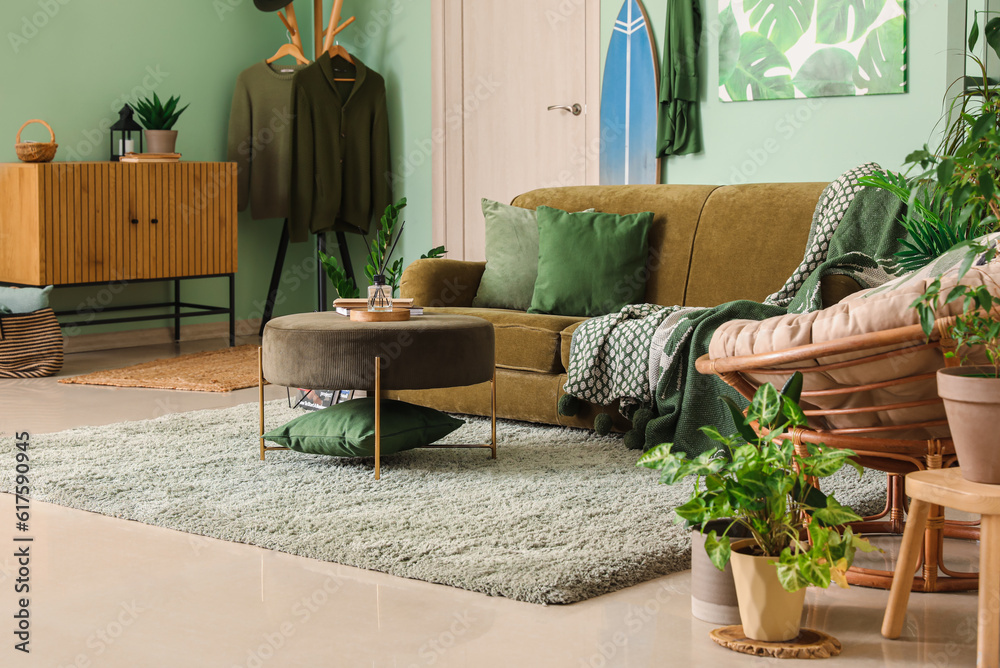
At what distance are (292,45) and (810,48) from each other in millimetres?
3175

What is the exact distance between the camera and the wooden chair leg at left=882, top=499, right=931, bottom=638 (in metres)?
2.00

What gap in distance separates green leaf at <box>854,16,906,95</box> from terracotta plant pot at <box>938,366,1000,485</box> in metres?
3.23

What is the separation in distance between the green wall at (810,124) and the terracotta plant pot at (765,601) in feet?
10.7

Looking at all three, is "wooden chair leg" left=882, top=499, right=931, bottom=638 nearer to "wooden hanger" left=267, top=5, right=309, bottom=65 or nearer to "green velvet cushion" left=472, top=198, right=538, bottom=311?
"green velvet cushion" left=472, top=198, right=538, bottom=311

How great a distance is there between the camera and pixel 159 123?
6141mm

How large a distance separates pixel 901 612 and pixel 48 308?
14.6 feet

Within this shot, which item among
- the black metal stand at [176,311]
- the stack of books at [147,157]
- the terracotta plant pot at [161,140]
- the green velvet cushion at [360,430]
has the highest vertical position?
the terracotta plant pot at [161,140]

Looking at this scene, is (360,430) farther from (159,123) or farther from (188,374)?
(159,123)

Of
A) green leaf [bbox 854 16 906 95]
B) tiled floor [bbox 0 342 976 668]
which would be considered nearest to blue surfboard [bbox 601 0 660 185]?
green leaf [bbox 854 16 906 95]

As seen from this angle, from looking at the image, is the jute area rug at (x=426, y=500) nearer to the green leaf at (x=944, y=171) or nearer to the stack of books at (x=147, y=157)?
the green leaf at (x=944, y=171)

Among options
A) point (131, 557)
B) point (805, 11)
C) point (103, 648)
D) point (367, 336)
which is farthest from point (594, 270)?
point (103, 648)

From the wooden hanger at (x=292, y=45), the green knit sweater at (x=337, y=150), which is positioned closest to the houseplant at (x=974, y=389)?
the green knit sweater at (x=337, y=150)

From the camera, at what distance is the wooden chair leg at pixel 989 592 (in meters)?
1.81

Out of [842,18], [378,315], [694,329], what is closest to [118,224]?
[378,315]
